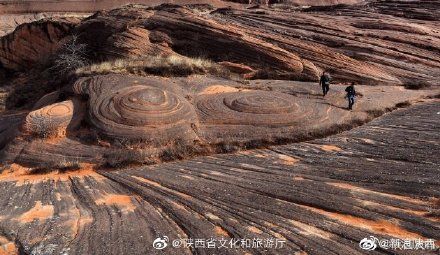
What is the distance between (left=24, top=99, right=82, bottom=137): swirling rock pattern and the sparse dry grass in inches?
120

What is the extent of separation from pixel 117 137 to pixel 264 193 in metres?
4.93

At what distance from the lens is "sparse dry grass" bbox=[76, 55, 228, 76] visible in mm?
15555

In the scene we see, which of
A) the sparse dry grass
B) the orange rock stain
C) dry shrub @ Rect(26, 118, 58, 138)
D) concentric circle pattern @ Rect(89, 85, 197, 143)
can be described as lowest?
the orange rock stain

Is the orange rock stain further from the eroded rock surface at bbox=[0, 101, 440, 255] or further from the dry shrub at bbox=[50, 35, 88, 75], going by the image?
the dry shrub at bbox=[50, 35, 88, 75]

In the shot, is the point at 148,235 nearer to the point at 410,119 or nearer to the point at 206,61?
the point at 410,119

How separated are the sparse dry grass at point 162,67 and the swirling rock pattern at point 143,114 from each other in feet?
9.14

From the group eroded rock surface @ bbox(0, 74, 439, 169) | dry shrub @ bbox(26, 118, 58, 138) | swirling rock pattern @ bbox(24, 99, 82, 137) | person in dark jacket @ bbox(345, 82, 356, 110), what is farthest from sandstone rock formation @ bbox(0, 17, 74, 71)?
person in dark jacket @ bbox(345, 82, 356, 110)

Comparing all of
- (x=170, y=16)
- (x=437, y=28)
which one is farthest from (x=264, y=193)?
(x=437, y=28)

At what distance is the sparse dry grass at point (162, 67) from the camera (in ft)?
Result: 51.0

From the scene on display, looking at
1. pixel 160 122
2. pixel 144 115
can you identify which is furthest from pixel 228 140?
pixel 144 115

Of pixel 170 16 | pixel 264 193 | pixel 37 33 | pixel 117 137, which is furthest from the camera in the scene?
pixel 37 33

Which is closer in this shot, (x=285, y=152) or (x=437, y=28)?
(x=285, y=152)

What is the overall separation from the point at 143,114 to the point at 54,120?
277cm

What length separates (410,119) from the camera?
1203 centimetres
